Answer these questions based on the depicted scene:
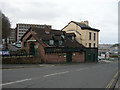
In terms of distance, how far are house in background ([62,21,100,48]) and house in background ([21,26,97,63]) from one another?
3.49m

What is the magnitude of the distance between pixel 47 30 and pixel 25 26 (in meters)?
98.8

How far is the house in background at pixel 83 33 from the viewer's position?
35906 millimetres

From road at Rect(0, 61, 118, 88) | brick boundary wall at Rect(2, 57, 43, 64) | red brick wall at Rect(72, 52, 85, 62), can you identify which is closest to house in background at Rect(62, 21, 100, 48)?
red brick wall at Rect(72, 52, 85, 62)

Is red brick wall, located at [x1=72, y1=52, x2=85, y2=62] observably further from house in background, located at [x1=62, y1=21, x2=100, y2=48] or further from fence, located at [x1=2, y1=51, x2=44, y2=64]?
fence, located at [x1=2, y1=51, x2=44, y2=64]

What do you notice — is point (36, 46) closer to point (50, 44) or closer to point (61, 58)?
point (50, 44)

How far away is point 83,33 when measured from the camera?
36.0 m

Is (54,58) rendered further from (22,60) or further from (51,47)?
(22,60)

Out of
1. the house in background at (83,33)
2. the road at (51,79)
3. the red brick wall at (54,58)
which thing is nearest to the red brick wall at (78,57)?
the red brick wall at (54,58)

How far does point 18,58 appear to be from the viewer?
2225 centimetres

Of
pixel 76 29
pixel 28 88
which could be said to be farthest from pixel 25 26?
pixel 28 88

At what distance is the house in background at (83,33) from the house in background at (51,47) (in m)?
3.49

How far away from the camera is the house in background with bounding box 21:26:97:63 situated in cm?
2620

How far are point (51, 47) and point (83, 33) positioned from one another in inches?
509

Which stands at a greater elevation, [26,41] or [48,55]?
[26,41]
